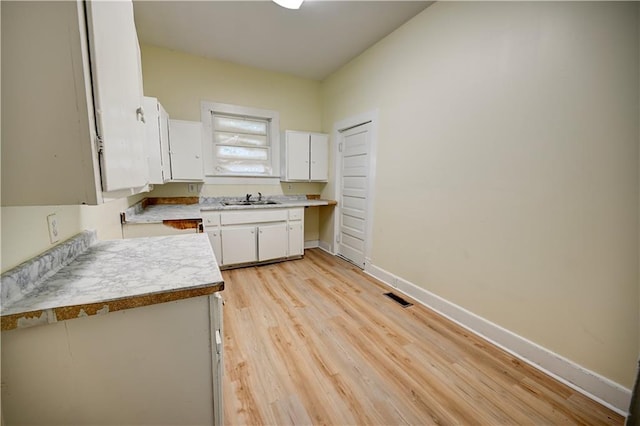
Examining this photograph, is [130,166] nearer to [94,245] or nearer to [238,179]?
[94,245]

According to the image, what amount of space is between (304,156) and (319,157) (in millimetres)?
250

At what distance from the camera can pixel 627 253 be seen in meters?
1.28

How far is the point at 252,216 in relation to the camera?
328 centimetres

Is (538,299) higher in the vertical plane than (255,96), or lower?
lower

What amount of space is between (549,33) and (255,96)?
3.19 meters

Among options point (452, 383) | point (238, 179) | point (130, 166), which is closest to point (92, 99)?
point (130, 166)

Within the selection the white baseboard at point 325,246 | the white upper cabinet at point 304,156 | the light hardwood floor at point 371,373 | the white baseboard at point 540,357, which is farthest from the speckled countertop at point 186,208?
the white baseboard at point 540,357

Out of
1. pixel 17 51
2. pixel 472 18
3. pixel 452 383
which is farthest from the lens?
pixel 472 18

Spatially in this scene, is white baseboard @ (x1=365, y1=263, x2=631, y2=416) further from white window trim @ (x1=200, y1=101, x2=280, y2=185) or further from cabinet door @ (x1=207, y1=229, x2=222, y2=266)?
white window trim @ (x1=200, y1=101, x2=280, y2=185)

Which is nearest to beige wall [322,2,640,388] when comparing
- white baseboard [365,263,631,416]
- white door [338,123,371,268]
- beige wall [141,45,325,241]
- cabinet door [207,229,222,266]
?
white baseboard [365,263,631,416]

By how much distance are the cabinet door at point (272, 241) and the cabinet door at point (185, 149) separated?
1.09 m

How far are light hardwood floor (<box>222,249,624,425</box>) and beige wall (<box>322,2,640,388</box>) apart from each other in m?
0.29

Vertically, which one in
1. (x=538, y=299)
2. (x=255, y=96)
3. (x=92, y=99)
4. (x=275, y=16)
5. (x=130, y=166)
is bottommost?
(x=538, y=299)

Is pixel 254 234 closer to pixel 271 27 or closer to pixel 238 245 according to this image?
pixel 238 245
